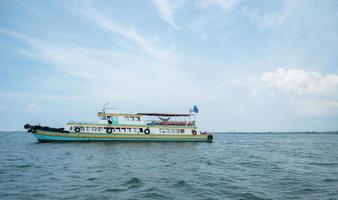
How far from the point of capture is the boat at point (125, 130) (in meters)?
41.4

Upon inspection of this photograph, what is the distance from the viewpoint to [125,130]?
146 feet

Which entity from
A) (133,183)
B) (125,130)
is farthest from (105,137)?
(133,183)

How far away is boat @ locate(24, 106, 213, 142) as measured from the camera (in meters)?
41.4

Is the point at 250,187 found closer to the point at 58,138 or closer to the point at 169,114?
the point at 169,114

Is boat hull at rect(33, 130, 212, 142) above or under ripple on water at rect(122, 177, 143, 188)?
above

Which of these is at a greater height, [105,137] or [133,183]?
[105,137]

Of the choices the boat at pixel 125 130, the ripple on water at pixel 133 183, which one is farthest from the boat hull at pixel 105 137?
the ripple on water at pixel 133 183

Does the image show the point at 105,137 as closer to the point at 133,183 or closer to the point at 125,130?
the point at 125,130

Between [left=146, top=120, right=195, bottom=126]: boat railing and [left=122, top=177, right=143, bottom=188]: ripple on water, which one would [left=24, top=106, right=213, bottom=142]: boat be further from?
[left=122, top=177, right=143, bottom=188]: ripple on water

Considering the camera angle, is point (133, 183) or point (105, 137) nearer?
point (133, 183)

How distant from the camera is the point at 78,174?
17.2 m

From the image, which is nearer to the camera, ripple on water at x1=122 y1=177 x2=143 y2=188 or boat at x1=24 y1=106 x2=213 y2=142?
ripple on water at x1=122 y1=177 x2=143 y2=188

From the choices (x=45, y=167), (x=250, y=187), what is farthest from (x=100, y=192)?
(x=45, y=167)

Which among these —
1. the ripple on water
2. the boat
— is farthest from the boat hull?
the ripple on water
